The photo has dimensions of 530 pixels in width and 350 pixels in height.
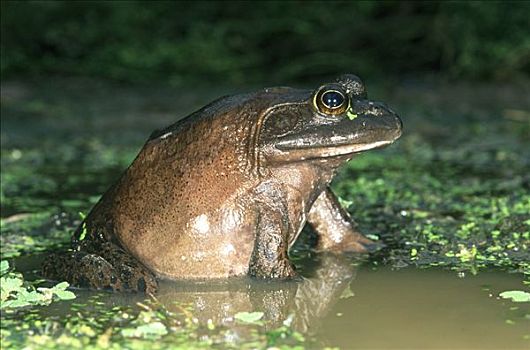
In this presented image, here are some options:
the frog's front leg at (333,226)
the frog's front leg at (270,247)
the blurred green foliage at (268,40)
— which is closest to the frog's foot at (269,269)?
the frog's front leg at (270,247)

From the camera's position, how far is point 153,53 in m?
13.8

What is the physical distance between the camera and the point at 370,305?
15.4ft

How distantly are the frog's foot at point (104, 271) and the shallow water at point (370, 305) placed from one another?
6 centimetres

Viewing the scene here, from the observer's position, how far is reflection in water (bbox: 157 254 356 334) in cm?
445

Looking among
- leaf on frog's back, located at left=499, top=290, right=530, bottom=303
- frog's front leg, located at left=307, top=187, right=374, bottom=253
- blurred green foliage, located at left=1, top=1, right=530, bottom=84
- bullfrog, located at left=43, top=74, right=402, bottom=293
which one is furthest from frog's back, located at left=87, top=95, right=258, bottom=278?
blurred green foliage, located at left=1, top=1, right=530, bottom=84

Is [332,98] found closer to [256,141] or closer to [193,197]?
[256,141]

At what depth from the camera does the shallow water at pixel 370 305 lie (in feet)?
13.6

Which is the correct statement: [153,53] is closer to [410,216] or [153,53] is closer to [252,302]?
[410,216]

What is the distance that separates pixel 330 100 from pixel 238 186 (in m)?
0.61

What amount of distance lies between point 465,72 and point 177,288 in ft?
28.9

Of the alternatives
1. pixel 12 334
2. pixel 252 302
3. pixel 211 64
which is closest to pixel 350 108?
pixel 252 302

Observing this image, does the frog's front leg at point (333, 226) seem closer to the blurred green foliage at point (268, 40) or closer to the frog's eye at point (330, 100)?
the frog's eye at point (330, 100)

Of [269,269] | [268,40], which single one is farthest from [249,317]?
[268,40]

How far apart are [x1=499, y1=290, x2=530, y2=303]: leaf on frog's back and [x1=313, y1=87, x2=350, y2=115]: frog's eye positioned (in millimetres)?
1177
